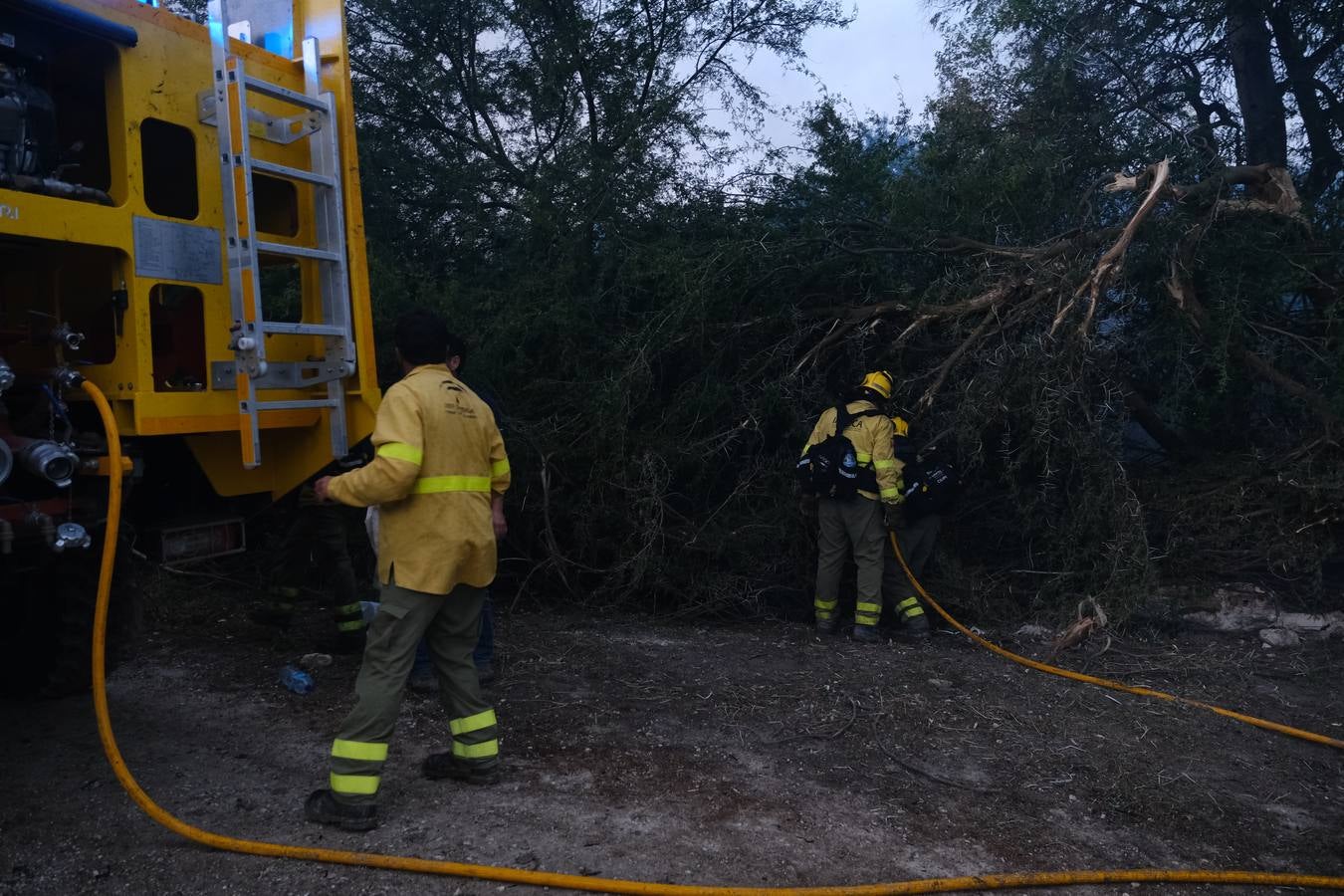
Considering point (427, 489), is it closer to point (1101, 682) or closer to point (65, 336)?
point (65, 336)

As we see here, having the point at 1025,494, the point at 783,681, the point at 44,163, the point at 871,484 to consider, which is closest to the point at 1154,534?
the point at 1025,494

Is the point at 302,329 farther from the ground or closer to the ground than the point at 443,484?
farther from the ground

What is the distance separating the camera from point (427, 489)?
11.9ft

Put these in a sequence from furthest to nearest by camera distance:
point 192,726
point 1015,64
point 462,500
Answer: point 1015,64 < point 192,726 < point 462,500

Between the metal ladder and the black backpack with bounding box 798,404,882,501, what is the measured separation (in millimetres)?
2971

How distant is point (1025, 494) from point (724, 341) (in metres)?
2.20

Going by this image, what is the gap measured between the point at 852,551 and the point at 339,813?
395 cm

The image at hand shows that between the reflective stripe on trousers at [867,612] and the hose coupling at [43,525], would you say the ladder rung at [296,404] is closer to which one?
the hose coupling at [43,525]

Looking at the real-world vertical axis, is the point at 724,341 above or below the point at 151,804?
above

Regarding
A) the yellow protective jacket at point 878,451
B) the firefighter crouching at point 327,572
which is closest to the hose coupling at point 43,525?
the firefighter crouching at point 327,572

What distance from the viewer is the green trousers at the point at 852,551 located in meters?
6.37

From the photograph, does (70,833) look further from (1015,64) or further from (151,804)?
(1015,64)

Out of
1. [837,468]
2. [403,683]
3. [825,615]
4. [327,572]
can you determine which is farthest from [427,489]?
[825,615]

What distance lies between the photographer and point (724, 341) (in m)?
6.90
